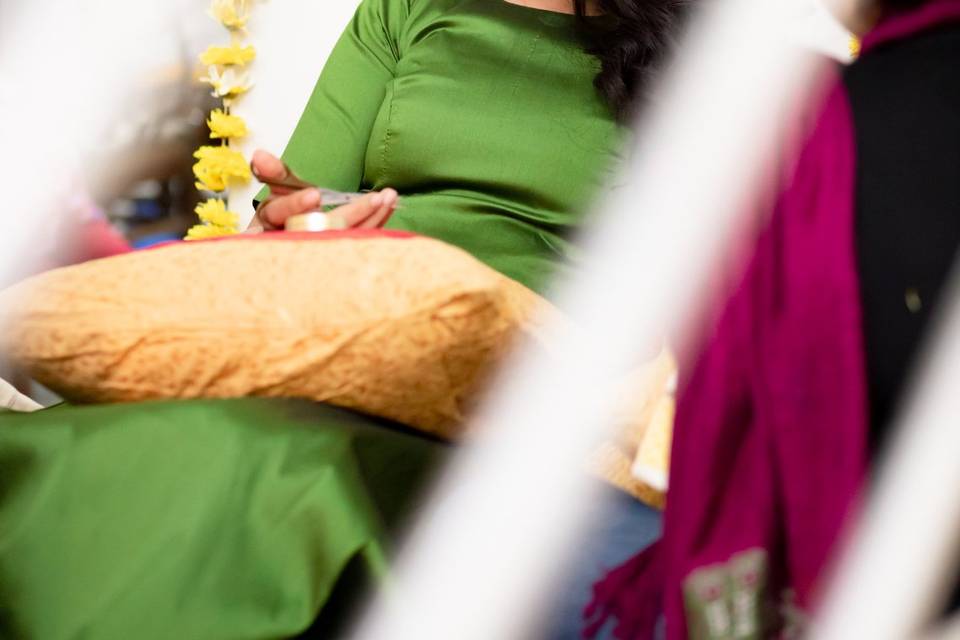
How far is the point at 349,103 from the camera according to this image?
113 centimetres

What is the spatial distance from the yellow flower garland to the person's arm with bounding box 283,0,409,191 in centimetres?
22

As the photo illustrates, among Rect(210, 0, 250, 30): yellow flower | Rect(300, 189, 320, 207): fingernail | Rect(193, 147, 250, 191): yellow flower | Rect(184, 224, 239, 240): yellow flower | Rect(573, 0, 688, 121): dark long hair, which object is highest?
Rect(573, 0, 688, 121): dark long hair

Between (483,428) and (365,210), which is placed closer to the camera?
(483,428)

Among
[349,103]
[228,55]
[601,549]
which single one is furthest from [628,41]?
[601,549]

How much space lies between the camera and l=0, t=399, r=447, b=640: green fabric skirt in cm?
53

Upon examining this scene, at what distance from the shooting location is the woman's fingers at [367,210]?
2.68 feet

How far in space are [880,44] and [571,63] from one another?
0.62 m

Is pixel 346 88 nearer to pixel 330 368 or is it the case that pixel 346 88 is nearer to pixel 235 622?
pixel 330 368

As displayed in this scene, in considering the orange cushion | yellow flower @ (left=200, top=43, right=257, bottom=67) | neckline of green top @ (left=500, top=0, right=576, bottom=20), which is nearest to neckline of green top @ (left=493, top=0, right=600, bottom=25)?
neckline of green top @ (left=500, top=0, right=576, bottom=20)

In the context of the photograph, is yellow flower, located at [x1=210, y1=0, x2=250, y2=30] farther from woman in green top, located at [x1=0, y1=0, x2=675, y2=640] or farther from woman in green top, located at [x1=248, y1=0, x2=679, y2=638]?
woman in green top, located at [x1=0, y1=0, x2=675, y2=640]

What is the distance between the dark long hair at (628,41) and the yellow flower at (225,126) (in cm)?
50

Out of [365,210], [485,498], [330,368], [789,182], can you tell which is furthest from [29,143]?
[789,182]

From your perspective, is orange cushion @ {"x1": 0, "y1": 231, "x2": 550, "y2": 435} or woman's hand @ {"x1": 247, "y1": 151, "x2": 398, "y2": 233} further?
woman's hand @ {"x1": 247, "y1": 151, "x2": 398, "y2": 233}

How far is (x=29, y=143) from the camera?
2.94 ft
